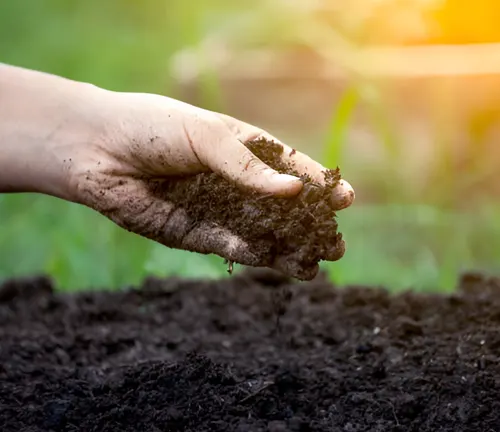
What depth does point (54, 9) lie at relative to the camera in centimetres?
574

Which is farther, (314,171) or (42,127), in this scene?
(42,127)

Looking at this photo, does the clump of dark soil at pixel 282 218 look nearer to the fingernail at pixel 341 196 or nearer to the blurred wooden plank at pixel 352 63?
the fingernail at pixel 341 196

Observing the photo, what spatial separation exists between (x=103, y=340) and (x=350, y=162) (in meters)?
1.99

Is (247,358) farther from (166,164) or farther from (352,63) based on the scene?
(352,63)

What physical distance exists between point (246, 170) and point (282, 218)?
0.10m

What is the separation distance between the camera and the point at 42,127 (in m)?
1.79

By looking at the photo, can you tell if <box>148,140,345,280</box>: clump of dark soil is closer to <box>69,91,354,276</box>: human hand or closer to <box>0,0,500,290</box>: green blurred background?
<box>69,91,354,276</box>: human hand

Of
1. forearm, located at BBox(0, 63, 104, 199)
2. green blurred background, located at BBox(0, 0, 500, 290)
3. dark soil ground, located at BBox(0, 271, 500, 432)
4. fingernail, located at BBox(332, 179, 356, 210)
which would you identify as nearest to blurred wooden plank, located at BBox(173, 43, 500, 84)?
green blurred background, located at BBox(0, 0, 500, 290)

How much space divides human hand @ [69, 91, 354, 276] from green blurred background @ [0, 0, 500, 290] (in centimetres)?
111

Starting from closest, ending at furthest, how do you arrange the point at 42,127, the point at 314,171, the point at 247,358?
the point at 314,171
the point at 42,127
the point at 247,358

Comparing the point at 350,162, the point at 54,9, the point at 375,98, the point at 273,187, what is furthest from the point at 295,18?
the point at 273,187

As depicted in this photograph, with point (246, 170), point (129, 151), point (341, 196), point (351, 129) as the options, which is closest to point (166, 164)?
point (129, 151)

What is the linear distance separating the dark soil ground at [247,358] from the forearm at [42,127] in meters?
0.43

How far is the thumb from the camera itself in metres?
1.46
